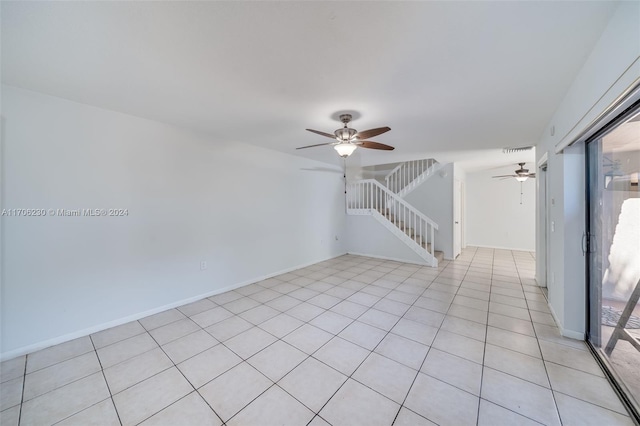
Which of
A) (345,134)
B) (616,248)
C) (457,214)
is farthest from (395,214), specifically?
(616,248)

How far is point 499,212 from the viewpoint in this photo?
6.82 meters

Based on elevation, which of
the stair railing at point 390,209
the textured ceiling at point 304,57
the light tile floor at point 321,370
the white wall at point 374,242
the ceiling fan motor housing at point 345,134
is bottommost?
the light tile floor at point 321,370

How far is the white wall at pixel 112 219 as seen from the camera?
2131mm

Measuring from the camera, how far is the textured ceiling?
1.29 m

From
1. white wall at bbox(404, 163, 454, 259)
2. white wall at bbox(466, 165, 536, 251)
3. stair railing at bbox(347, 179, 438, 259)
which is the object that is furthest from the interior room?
white wall at bbox(466, 165, 536, 251)

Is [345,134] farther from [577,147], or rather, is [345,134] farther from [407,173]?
[407,173]

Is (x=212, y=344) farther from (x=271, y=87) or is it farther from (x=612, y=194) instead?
(x=612, y=194)

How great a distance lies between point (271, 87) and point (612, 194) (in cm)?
295

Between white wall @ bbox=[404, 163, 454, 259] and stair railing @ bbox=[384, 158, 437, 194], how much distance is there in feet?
1.04

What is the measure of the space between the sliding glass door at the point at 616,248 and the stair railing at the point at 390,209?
3194 mm

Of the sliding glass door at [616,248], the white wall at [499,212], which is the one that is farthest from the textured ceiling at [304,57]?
the white wall at [499,212]

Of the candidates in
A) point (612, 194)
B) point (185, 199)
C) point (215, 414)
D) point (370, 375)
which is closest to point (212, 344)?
point (215, 414)

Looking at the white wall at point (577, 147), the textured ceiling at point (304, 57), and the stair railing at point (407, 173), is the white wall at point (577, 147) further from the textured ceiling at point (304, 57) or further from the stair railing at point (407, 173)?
the stair railing at point (407, 173)

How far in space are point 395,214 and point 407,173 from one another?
1.26 metres
